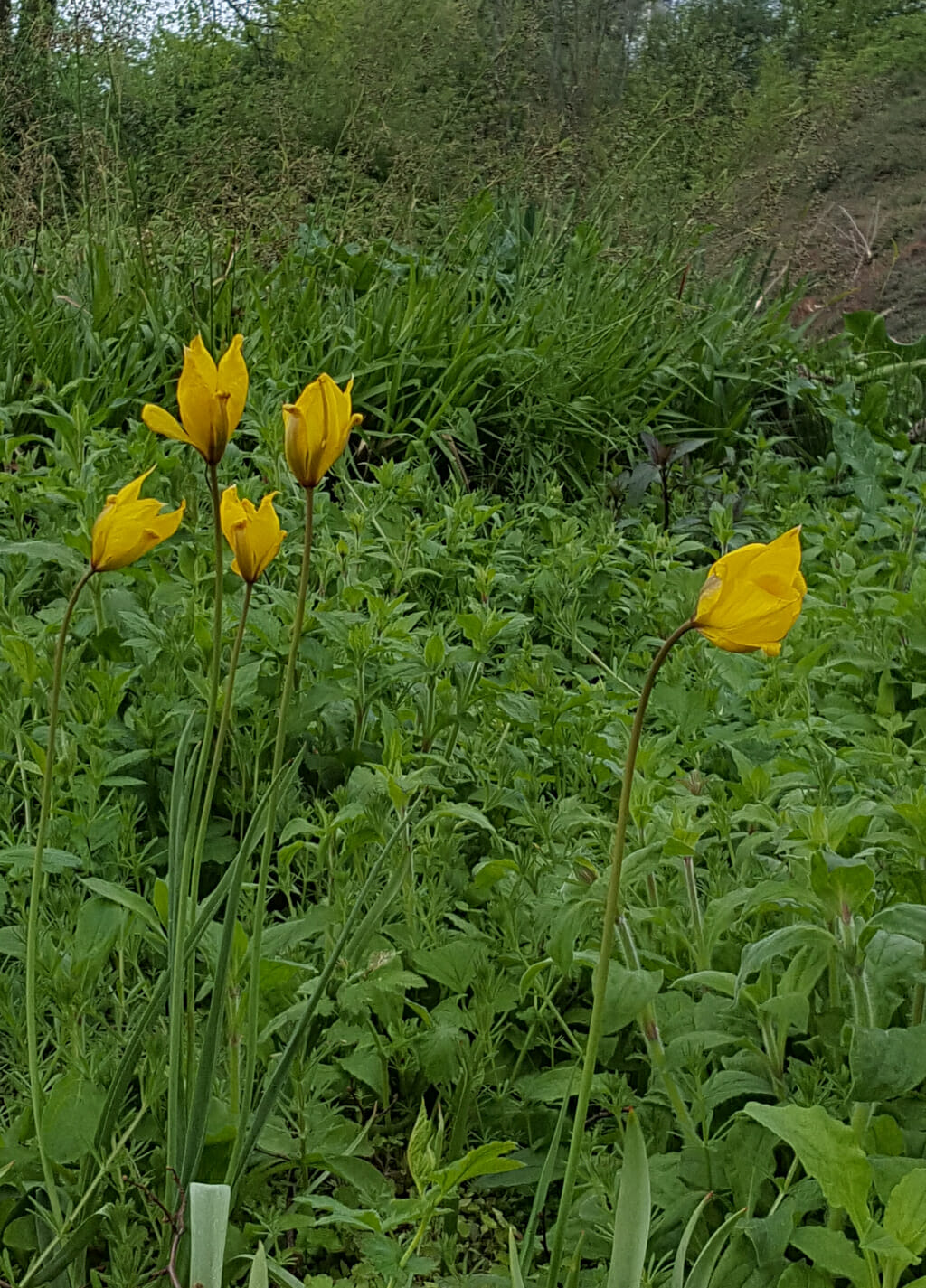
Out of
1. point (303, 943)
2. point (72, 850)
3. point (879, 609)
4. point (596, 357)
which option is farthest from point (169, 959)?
point (596, 357)

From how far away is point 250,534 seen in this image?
3.30ft

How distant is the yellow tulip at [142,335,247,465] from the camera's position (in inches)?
38.3

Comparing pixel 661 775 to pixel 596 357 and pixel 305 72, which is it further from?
pixel 305 72

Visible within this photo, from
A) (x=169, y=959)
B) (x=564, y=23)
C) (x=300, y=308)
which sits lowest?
(x=169, y=959)

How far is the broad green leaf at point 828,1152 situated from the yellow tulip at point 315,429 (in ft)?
1.99

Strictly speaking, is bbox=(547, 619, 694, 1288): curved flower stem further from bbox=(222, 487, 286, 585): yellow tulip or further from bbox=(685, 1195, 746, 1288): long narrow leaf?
bbox=(222, 487, 286, 585): yellow tulip

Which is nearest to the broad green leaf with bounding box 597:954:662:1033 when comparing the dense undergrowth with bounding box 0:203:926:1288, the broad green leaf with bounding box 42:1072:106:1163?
the dense undergrowth with bounding box 0:203:926:1288

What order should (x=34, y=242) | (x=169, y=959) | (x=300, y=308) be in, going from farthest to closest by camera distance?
(x=34, y=242) < (x=300, y=308) < (x=169, y=959)

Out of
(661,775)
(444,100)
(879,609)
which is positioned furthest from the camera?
(444,100)

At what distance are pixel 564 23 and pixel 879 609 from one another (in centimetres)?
397

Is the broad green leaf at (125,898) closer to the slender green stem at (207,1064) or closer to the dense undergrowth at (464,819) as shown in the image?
the dense undergrowth at (464,819)

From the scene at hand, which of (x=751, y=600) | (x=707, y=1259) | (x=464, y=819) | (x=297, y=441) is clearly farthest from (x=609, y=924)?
(x=464, y=819)

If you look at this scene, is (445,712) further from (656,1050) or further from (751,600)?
(751,600)

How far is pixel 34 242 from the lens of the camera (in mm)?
3793
